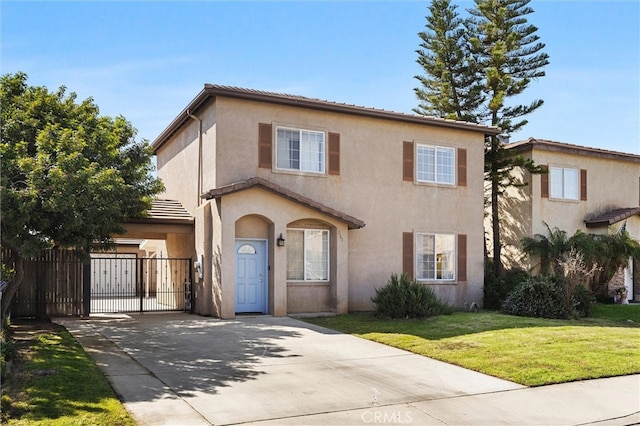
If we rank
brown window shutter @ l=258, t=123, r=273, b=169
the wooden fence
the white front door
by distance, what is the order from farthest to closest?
brown window shutter @ l=258, t=123, r=273, b=169
the white front door
the wooden fence

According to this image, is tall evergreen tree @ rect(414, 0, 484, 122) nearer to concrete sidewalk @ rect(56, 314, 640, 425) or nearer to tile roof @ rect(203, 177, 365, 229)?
tile roof @ rect(203, 177, 365, 229)

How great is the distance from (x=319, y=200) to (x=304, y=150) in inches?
64.2

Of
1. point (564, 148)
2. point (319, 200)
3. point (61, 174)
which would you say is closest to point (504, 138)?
point (564, 148)

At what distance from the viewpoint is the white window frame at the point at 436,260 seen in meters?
21.6

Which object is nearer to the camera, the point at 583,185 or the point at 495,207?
the point at 495,207

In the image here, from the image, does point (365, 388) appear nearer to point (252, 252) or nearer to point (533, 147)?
point (252, 252)

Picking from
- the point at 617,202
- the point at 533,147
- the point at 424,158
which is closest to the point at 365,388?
the point at 424,158

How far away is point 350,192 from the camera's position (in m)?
20.3

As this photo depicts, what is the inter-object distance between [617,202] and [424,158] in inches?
436

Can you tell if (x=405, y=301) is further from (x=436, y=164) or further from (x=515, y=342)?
(x=436, y=164)

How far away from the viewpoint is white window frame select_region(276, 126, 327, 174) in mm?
19328

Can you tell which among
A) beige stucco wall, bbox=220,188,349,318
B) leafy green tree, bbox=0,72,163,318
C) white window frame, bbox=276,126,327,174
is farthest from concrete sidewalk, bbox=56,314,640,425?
white window frame, bbox=276,126,327,174

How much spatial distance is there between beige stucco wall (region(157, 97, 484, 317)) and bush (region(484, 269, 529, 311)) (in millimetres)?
406

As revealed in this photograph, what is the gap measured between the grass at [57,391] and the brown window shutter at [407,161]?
12.6 m
